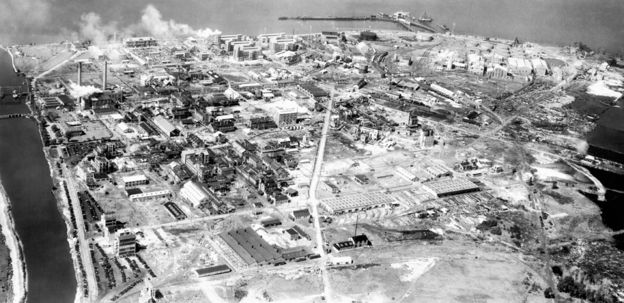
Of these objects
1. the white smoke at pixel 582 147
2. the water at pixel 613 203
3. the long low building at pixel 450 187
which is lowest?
the water at pixel 613 203

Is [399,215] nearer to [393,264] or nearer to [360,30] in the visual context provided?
[393,264]

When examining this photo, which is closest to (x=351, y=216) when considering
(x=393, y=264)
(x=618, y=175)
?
(x=393, y=264)

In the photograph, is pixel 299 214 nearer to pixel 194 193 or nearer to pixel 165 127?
pixel 194 193

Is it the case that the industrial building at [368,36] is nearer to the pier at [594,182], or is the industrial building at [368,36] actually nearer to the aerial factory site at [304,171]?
the aerial factory site at [304,171]

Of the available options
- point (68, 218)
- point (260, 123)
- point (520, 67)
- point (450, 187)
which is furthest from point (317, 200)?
point (520, 67)

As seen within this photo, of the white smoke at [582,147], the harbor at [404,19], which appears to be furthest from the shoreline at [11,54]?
the white smoke at [582,147]
